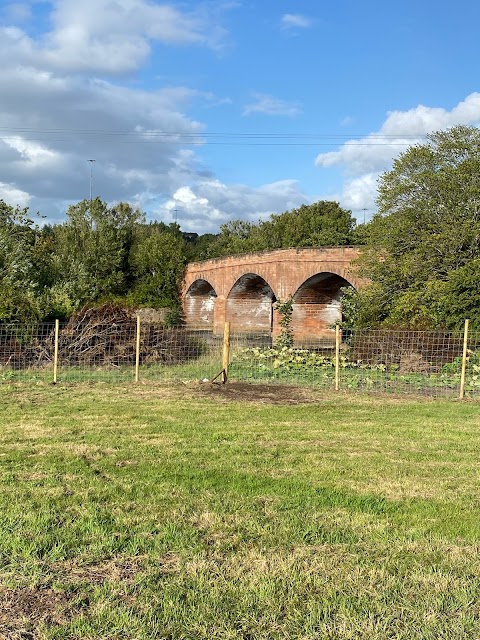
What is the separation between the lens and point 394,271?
1830 cm

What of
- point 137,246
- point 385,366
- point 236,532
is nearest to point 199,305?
point 137,246

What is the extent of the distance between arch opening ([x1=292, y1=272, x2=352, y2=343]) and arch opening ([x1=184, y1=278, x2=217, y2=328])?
53.5 feet

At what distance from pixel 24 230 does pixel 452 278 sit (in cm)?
1576

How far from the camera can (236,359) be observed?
15.2 meters

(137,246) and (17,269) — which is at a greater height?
(137,246)

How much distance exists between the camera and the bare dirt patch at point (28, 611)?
8.64 ft

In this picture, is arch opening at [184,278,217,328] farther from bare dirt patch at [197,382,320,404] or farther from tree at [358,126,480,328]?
bare dirt patch at [197,382,320,404]

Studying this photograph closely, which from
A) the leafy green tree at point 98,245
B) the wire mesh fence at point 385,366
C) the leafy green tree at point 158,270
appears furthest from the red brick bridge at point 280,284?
the wire mesh fence at point 385,366

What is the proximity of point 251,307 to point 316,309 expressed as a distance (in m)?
9.67

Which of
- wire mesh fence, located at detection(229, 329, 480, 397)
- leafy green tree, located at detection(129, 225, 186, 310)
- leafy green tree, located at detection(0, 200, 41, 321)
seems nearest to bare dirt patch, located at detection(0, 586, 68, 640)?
wire mesh fence, located at detection(229, 329, 480, 397)

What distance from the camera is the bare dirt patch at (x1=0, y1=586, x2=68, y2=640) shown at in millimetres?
2633

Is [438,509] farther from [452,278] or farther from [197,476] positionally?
[452,278]

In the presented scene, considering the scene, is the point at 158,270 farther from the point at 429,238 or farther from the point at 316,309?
the point at 429,238

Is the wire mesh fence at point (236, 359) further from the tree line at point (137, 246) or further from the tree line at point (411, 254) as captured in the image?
the tree line at point (137, 246)
